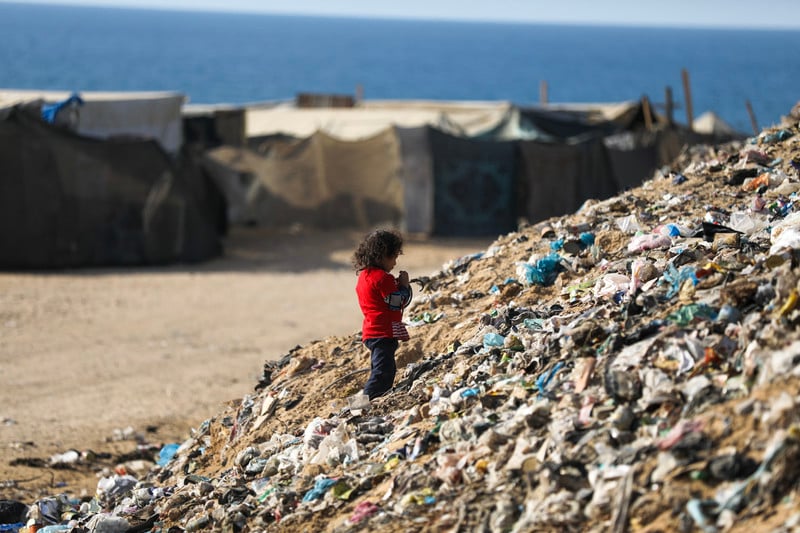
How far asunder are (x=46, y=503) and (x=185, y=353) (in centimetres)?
424

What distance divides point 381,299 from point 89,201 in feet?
30.7

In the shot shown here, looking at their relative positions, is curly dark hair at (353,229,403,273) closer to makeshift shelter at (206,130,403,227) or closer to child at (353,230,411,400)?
child at (353,230,411,400)

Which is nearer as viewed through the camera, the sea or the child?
the child

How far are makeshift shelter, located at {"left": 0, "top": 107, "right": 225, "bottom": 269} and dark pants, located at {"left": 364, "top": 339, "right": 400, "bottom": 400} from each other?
9.21m

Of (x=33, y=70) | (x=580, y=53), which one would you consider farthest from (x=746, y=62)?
(x=33, y=70)

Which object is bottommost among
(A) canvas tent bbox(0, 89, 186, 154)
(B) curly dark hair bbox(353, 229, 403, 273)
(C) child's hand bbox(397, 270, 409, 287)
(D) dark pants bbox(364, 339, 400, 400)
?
(D) dark pants bbox(364, 339, 400, 400)

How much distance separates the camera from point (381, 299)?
18.6ft

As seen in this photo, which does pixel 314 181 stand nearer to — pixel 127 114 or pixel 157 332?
pixel 127 114

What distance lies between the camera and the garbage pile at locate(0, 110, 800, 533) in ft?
13.0

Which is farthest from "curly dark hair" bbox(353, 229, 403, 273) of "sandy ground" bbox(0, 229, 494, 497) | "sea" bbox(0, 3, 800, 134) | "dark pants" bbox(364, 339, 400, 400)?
"sea" bbox(0, 3, 800, 134)

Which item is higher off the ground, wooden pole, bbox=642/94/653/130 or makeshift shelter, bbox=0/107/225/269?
wooden pole, bbox=642/94/653/130

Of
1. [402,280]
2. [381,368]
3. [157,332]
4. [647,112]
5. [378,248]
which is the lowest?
[157,332]

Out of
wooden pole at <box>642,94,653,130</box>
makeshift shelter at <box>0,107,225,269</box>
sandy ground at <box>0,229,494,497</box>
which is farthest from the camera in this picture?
wooden pole at <box>642,94,653,130</box>

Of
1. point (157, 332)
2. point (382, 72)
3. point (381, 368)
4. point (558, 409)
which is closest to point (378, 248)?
point (381, 368)
